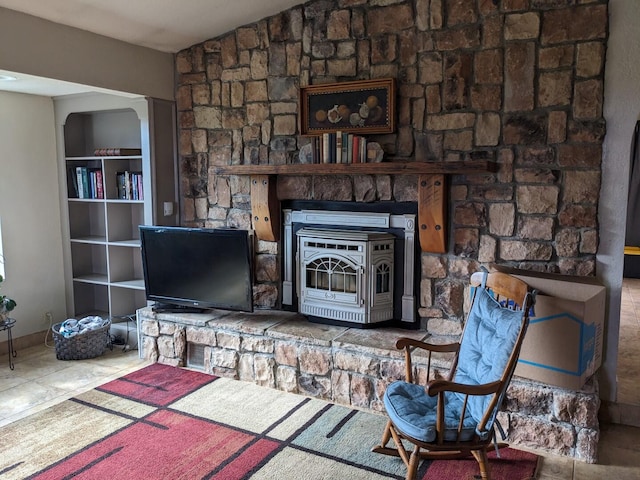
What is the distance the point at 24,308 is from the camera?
4.51 metres

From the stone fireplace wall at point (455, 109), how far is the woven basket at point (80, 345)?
1383 millimetres

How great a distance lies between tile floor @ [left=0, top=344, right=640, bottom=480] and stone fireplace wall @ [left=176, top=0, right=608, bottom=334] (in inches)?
38.2

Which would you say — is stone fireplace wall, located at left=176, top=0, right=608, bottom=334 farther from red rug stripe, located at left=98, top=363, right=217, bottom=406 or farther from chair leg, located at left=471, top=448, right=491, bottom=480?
chair leg, located at left=471, top=448, right=491, bottom=480

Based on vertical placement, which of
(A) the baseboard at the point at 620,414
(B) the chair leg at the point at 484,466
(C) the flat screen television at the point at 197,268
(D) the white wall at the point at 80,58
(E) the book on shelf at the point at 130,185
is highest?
(D) the white wall at the point at 80,58

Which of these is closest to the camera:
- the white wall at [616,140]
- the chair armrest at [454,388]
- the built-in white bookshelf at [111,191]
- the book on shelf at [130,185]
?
the chair armrest at [454,388]

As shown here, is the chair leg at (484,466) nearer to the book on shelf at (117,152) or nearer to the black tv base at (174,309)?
the black tv base at (174,309)

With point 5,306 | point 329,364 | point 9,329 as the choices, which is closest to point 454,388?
point 329,364

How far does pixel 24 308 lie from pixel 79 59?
7.37 feet

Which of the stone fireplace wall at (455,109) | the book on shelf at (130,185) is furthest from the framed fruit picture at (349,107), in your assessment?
the book on shelf at (130,185)

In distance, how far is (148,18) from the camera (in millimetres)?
3555

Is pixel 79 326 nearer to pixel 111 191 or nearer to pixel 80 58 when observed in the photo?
pixel 111 191

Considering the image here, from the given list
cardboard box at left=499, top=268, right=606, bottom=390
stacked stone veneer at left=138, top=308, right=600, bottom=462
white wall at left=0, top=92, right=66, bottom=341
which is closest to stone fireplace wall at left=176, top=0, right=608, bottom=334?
cardboard box at left=499, top=268, right=606, bottom=390

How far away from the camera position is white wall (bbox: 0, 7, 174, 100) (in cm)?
316

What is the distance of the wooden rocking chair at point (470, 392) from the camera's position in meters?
2.26
